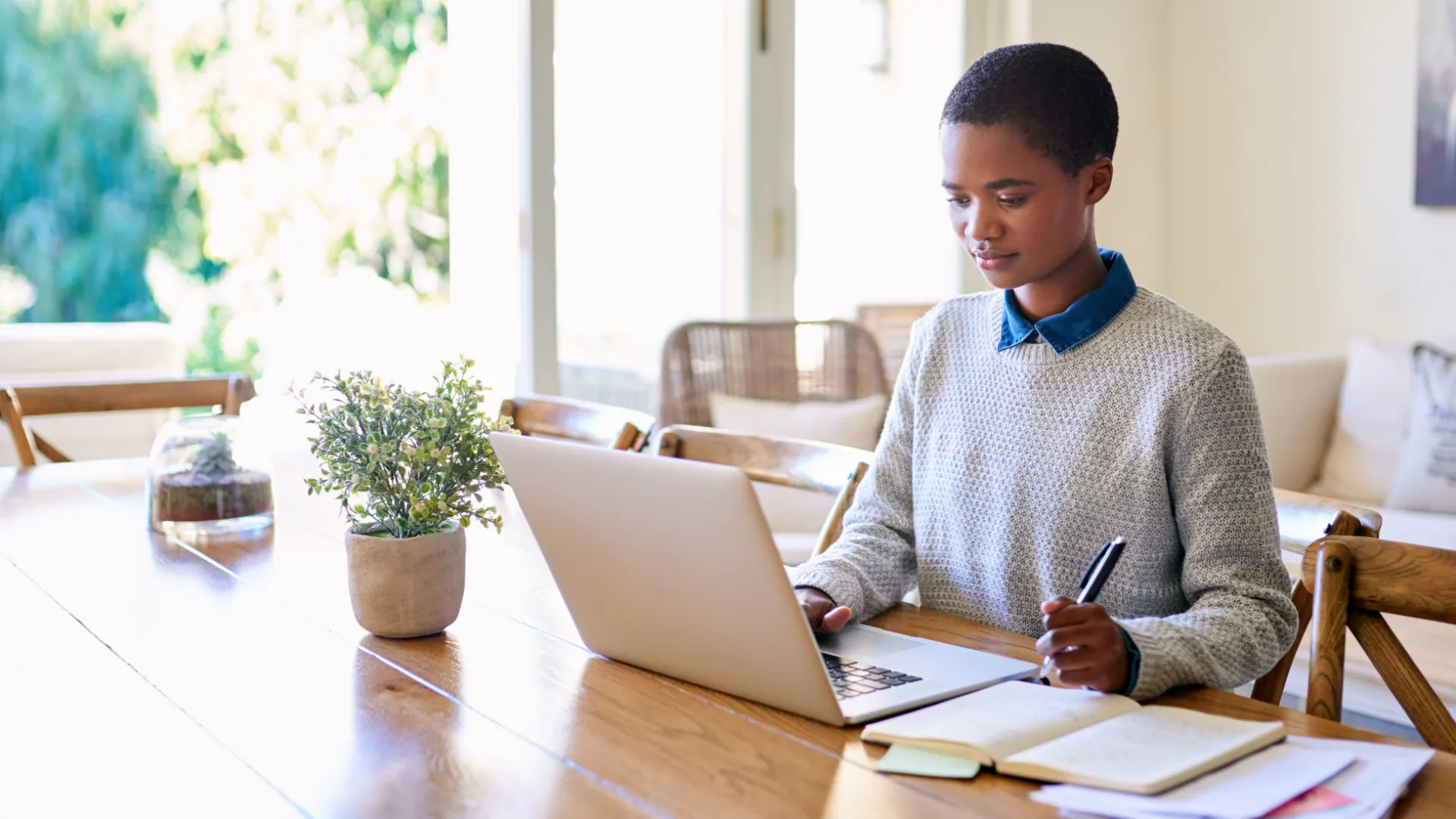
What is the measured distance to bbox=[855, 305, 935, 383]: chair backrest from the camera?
146 inches

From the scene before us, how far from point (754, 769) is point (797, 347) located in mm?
2636

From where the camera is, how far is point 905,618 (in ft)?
3.56

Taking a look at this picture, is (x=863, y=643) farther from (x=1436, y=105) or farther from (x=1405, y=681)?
(x=1436, y=105)

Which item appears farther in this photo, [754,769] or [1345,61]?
[1345,61]

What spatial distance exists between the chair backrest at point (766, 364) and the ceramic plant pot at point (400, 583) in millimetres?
2144

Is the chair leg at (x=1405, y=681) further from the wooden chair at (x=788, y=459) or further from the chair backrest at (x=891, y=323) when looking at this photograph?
the chair backrest at (x=891, y=323)

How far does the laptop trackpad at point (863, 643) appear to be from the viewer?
0.95 metres

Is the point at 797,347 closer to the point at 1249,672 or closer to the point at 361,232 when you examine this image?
the point at 1249,672

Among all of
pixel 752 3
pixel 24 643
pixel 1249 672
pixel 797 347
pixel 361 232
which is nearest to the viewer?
pixel 1249 672

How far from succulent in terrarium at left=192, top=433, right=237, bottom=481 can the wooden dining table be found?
26 centimetres

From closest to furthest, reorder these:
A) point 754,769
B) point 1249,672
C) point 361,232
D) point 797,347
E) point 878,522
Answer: point 754,769 → point 1249,672 → point 878,522 → point 797,347 → point 361,232

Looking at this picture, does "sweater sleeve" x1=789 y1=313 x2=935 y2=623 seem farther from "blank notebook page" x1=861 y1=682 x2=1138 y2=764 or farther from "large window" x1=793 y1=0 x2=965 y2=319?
"large window" x1=793 y1=0 x2=965 y2=319

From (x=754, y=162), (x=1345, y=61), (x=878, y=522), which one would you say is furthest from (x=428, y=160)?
(x=878, y=522)

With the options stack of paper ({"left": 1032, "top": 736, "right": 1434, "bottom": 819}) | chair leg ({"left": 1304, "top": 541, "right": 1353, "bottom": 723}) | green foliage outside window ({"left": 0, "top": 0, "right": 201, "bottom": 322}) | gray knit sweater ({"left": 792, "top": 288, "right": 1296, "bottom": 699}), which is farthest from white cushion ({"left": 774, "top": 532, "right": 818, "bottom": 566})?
green foliage outside window ({"left": 0, "top": 0, "right": 201, "bottom": 322})
